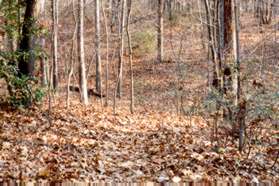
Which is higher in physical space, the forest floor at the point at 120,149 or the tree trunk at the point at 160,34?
the tree trunk at the point at 160,34

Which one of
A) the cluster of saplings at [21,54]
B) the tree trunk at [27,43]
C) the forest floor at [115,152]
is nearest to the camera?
the forest floor at [115,152]

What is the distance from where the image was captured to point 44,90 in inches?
541

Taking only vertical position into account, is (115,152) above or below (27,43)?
below

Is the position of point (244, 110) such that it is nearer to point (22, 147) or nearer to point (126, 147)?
point (126, 147)

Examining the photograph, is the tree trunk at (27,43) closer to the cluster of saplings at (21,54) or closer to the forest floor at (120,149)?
the cluster of saplings at (21,54)

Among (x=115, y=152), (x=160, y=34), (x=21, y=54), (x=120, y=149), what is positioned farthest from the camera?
(x=160, y=34)

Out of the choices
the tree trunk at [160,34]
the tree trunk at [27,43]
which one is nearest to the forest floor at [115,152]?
the tree trunk at [27,43]

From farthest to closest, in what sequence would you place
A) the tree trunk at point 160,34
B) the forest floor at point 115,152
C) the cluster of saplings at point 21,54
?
the tree trunk at point 160,34
the cluster of saplings at point 21,54
the forest floor at point 115,152

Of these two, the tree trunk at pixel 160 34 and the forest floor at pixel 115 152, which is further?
the tree trunk at pixel 160 34

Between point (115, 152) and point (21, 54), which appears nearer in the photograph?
point (115, 152)

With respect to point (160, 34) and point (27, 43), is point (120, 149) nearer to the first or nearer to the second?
point (27, 43)

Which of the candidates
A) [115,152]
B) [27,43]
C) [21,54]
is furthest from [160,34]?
[115,152]

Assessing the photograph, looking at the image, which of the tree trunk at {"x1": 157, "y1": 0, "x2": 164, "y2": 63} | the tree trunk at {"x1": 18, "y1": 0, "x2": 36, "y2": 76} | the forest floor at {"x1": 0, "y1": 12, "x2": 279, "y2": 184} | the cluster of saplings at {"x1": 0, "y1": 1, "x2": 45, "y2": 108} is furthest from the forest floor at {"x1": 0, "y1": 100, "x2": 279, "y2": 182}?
the tree trunk at {"x1": 157, "y1": 0, "x2": 164, "y2": 63}

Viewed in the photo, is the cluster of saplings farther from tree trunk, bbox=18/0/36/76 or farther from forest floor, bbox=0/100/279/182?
Answer: forest floor, bbox=0/100/279/182
